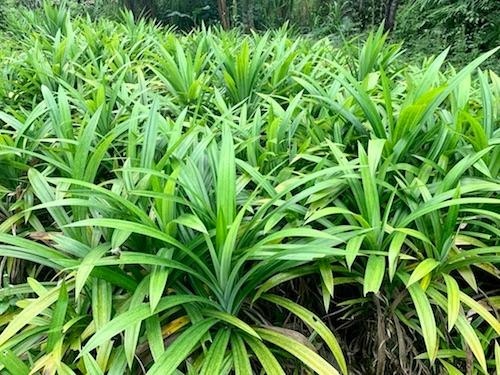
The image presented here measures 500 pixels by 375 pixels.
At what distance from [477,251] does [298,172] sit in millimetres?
533

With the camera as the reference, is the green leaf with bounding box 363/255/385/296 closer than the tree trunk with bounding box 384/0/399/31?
Yes

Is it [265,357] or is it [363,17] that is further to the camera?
[363,17]

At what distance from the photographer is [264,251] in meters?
1.12

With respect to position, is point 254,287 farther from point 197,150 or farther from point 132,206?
point 197,150

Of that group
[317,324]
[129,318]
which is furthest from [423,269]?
[129,318]

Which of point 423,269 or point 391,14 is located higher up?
point 423,269

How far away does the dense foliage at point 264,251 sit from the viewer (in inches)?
41.7

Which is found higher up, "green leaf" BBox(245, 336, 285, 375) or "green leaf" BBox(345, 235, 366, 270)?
"green leaf" BBox(345, 235, 366, 270)

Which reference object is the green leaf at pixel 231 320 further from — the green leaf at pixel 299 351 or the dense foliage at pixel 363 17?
the dense foliage at pixel 363 17

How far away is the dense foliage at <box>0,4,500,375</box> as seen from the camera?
41.7 inches

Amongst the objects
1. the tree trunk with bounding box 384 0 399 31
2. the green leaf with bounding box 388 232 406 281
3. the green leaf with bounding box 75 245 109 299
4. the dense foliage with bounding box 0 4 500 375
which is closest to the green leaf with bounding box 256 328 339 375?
the dense foliage with bounding box 0 4 500 375

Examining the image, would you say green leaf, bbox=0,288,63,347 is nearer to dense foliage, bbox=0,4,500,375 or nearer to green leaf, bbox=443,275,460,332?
dense foliage, bbox=0,4,500,375

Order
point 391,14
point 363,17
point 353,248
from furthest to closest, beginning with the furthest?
point 363,17 < point 391,14 < point 353,248

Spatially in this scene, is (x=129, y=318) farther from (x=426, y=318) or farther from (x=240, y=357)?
(x=426, y=318)
